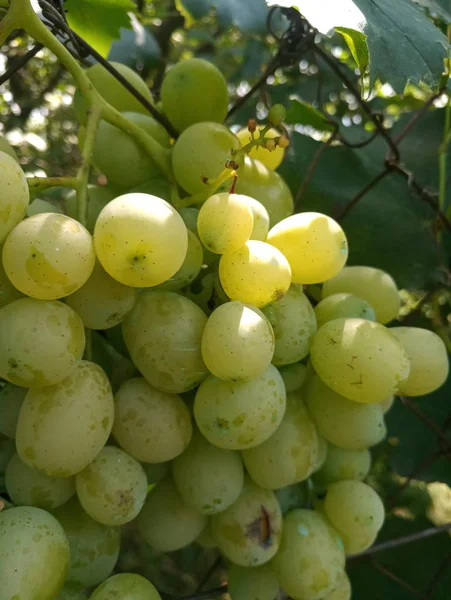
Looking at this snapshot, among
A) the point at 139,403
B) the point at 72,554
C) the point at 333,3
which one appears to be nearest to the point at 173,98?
the point at 333,3

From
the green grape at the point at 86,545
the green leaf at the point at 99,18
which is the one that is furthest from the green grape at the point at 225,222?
the green leaf at the point at 99,18

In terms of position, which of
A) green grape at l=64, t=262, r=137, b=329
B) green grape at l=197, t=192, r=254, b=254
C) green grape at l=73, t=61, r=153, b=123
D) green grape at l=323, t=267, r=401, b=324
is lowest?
green grape at l=64, t=262, r=137, b=329

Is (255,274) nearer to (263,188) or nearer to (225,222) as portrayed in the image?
(225,222)

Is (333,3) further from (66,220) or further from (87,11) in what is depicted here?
(87,11)

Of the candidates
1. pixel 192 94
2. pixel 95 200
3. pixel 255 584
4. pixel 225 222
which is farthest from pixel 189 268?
pixel 255 584

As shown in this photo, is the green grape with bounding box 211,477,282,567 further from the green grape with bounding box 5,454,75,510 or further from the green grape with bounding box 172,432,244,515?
the green grape with bounding box 5,454,75,510

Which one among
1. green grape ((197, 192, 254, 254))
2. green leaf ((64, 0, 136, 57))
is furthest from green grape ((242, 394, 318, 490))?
green leaf ((64, 0, 136, 57))

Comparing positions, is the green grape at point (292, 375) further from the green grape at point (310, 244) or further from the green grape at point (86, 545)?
the green grape at point (86, 545)
